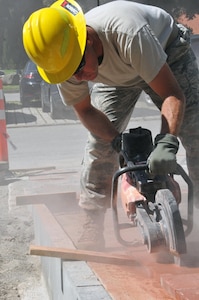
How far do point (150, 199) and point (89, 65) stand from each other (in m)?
0.70

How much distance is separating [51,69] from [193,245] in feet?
3.94

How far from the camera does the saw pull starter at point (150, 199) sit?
2.59 metres

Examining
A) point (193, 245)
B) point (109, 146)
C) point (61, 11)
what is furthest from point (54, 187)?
point (61, 11)

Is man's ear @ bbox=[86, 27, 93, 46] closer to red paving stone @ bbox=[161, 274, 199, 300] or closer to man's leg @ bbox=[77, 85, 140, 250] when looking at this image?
man's leg @ bbox=[77, 85, 140, 250]

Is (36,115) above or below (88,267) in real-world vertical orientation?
below

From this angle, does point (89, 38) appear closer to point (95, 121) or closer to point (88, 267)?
point (95, 121)

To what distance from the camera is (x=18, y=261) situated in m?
4.09

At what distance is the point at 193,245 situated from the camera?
320cm

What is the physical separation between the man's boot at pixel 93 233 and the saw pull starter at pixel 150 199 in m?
0.36

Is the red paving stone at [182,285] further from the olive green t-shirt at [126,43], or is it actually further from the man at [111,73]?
the olive green t-shirt at [126,43]

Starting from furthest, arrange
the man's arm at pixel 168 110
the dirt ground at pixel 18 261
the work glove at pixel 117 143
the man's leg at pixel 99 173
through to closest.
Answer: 1. the dirt ground at pixel 18 261
2. the man's leg at pixel 99 173
3. the work glove at pixel 117 143
4. the man's arm at pixel 168 110

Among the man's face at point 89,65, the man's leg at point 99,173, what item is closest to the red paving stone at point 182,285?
the man's leg at point 99,173

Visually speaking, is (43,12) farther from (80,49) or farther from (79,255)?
(79,255)

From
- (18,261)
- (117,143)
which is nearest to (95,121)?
(117,143)
